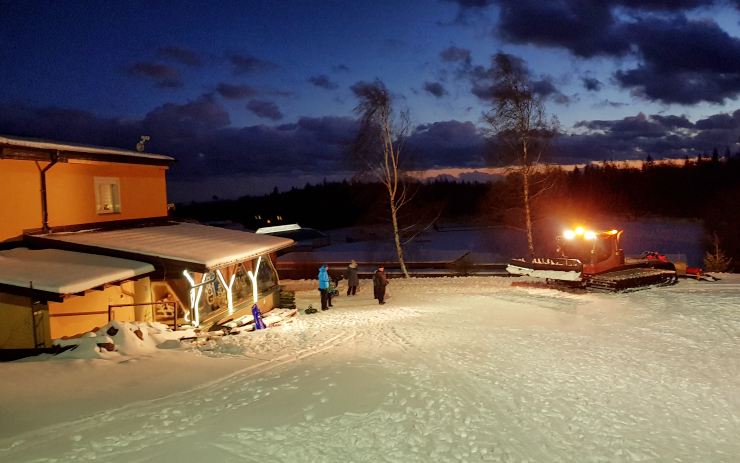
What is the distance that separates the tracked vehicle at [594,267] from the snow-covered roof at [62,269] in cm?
1424

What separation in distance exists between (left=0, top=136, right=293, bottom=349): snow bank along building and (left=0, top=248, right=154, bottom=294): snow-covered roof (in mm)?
20

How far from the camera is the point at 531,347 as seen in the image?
1154cm

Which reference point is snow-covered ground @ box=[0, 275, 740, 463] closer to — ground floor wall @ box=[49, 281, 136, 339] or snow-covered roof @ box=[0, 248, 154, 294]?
snow-covered roof @ box=[0, 248, 154, 294]

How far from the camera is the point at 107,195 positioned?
16.2 metres

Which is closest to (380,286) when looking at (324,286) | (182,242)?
(324,286)

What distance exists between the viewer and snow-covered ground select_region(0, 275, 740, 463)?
6.56 metres

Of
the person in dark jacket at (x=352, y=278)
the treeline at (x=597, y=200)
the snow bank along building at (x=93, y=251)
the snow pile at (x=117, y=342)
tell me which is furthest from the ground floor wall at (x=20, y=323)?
the treeline at (x=597, y=200)

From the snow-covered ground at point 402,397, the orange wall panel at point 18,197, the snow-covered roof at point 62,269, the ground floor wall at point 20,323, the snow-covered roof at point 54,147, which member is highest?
the snow-covered roof at point 54,147

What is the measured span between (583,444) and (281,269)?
27.5 m

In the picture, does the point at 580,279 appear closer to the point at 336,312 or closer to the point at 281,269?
the point at 336,312

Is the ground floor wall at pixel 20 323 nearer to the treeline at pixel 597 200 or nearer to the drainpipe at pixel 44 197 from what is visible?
the drainpipe at pixel 44 197

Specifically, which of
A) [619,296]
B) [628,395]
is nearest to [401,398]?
[628,395]

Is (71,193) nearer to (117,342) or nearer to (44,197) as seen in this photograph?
(44,197)

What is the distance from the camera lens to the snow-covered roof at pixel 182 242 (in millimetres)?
13336
